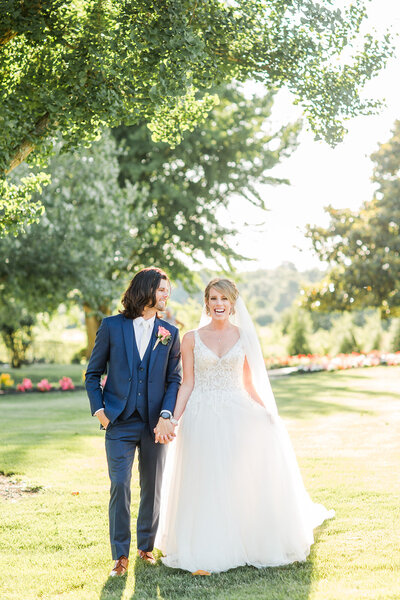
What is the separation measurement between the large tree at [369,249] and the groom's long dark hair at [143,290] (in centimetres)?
1813

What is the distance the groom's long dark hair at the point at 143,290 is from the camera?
5.10 meters

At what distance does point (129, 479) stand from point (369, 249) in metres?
19.7

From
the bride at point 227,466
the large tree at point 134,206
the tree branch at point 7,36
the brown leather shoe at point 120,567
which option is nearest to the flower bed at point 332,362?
the large tree at point 134,206

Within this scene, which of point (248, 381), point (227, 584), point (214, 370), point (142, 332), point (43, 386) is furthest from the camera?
point (43, 386)

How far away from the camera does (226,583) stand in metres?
4.71

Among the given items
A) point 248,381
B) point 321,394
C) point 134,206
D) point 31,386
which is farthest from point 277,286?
point 248,381

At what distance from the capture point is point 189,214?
25000 mm

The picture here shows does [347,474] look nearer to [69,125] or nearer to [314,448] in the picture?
[314,448]

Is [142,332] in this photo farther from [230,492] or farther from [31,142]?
[31,142]

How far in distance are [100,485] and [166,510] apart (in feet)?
9.05

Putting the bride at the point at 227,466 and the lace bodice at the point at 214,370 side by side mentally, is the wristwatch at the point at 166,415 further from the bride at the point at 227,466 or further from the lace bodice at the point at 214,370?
the lace bodice at the point at 214,370

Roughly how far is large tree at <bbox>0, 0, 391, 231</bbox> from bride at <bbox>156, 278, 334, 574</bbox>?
2.51 meters

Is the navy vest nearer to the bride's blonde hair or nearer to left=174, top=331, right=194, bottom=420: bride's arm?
left=174, top=331, right=194, bottom=420: bride's arm

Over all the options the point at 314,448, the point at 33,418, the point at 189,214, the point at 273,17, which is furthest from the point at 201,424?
the point at 189,214
